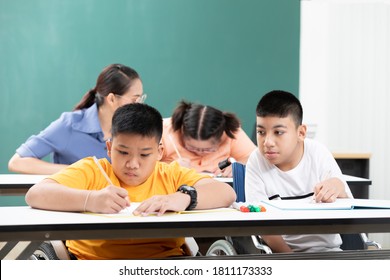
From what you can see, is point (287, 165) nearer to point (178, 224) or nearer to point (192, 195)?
point (192, 195)

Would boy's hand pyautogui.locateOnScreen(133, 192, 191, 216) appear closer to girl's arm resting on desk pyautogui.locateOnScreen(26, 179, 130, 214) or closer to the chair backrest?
girl's arm resting on desk pyautogui.locateOnScreen(26, 179, 130, 214)

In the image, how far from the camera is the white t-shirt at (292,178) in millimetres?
2074

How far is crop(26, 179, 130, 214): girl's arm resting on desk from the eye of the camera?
1539 mm

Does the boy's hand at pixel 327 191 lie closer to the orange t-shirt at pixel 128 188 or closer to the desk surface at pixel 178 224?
the desk surface at pixel 178 224

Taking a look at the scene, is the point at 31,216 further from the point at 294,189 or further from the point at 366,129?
the point at 366,129

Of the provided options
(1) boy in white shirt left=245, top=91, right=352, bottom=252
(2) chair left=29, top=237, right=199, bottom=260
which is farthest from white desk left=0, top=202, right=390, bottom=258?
(1) boy in white shirt left=245, top=91, right=352, bottom=252

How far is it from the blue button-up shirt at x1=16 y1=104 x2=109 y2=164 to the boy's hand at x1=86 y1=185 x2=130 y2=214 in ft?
5.24

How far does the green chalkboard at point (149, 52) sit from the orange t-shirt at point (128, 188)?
2.86 m

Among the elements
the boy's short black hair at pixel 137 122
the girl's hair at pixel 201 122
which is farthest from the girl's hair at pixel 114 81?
the boy's short black hair at pixel 137 122

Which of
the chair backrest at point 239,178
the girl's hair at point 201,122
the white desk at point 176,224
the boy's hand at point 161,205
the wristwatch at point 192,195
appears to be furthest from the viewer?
the girl's hair at point 201,122

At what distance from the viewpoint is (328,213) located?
1627mm
